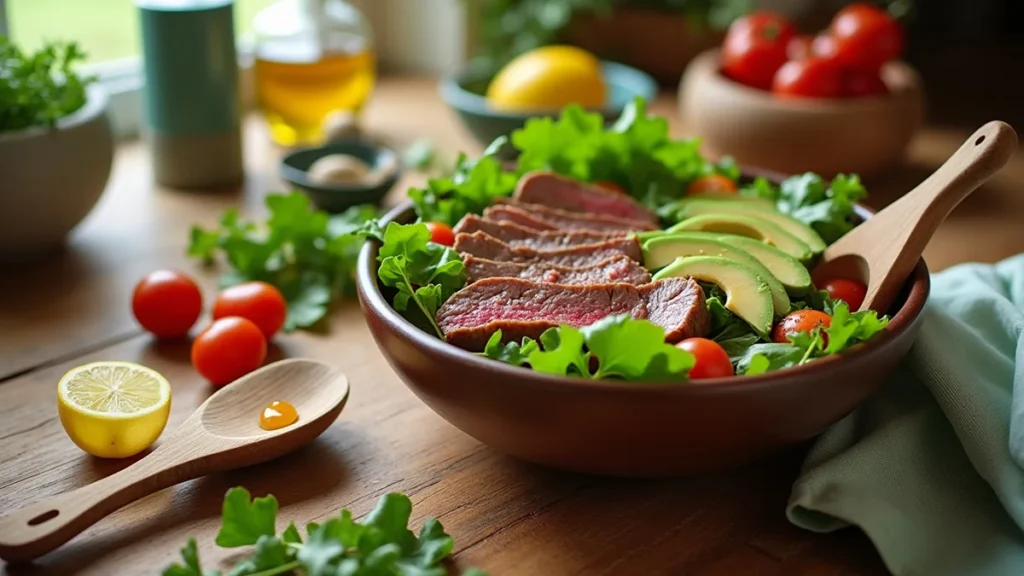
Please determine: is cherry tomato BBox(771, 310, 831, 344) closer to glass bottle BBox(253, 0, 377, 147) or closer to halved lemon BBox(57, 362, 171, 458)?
halved lemon BBox(57, 362, 171, 458)

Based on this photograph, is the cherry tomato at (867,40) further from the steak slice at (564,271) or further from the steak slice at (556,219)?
the steak slice at (564,271)

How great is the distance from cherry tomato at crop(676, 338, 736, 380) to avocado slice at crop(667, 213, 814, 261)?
300 millimetres

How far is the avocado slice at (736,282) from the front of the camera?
1.10 meters

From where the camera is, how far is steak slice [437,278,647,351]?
1.04 m

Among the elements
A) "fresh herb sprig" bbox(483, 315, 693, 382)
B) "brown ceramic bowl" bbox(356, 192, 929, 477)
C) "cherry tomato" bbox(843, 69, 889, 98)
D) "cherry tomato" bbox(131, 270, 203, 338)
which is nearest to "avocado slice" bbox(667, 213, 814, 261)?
"brown ceramic bowl" bbox(356, 192, 929, 477)

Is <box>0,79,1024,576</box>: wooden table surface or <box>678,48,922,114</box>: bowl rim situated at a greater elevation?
<box>678,48,922,114</box>: bowl rim

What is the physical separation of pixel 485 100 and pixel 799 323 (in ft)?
3.86

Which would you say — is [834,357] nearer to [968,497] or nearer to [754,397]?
[754,397]

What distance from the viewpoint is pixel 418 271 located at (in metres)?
1.13

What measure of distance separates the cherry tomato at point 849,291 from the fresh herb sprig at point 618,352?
35cm

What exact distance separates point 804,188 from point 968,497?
49 centimetres

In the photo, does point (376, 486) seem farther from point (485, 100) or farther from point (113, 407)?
point (485, 100)

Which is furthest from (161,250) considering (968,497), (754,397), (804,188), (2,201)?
(968,497)

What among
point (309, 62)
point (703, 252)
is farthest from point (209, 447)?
point (309, 62)
